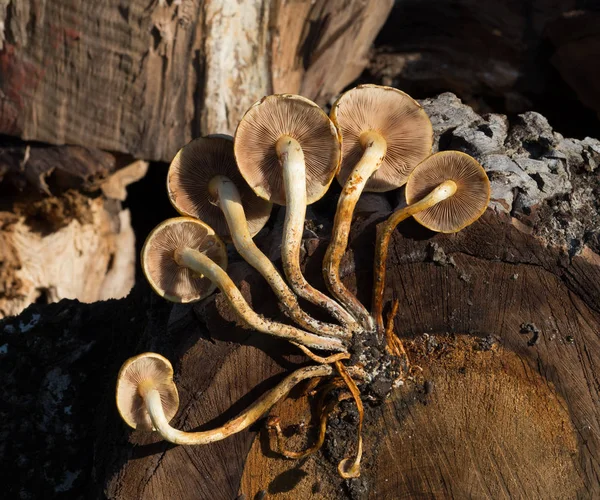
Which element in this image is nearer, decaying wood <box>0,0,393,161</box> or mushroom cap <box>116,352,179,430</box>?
mushroom cap <box>116,352,179,430</box>

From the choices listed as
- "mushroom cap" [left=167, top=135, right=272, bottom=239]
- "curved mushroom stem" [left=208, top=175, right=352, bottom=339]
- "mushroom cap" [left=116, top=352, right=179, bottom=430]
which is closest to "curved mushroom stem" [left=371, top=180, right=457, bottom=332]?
"curved mushroom stem" [left=208, top=175, right=352, bottom=339]

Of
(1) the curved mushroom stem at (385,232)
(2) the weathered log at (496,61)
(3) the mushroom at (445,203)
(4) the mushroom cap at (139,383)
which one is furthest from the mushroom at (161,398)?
(2) the weathered log at (496,61)

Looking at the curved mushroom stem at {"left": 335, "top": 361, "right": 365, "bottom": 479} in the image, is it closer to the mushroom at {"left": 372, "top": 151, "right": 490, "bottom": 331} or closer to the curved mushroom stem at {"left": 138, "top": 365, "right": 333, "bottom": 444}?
the curved mushroom stem at {"left": 138, "top": 365, "right": 333, "bottom": 444}

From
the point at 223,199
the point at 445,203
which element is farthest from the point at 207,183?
the point at 445,203

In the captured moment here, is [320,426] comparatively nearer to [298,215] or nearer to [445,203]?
[298,215]

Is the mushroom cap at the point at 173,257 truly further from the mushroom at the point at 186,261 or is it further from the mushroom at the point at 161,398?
the mushroom at the point at 161,398

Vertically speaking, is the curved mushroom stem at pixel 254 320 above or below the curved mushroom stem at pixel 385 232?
below
